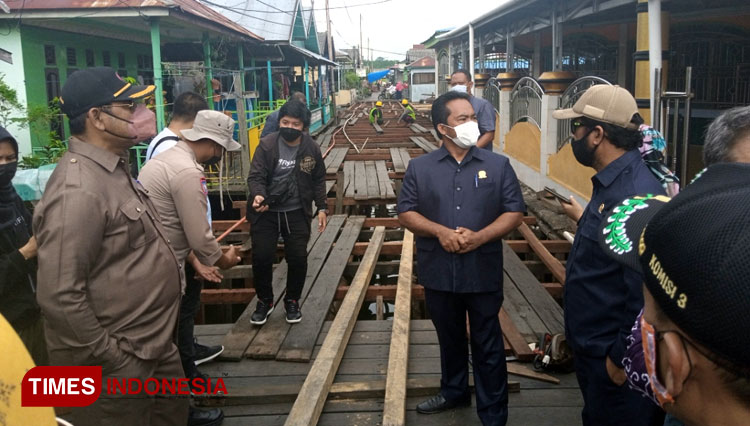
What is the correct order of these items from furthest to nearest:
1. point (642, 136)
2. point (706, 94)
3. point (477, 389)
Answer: point (706, 94) < point (477, 389) < point (642, 136)

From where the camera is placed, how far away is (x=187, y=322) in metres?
3.49

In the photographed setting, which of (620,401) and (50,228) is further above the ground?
(50,228)

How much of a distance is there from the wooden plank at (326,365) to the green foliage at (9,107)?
519 cm

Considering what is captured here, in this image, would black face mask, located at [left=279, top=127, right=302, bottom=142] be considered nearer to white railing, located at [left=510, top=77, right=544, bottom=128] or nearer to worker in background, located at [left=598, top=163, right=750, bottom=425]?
worker in background, located at [left=598, top=163, right=750, bottom=425]

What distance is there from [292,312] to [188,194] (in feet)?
6.25

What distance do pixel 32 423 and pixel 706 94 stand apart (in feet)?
37.6

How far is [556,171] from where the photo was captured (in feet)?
28.0

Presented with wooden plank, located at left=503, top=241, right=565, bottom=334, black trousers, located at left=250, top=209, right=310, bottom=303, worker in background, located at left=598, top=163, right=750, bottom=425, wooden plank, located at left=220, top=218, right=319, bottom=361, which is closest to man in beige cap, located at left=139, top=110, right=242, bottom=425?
wooden plank, located at left=220, top=218, right=319, bottom=361

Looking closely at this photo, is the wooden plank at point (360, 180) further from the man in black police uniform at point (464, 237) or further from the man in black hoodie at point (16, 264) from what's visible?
the man in black hoodie at point (16, 264)

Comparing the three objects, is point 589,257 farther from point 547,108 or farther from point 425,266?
point 547,108

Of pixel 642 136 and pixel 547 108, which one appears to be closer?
pixel 642 136

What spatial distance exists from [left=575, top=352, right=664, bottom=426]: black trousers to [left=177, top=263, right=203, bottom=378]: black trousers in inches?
87.5

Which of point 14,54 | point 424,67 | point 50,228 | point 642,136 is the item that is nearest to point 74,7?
point 14,54

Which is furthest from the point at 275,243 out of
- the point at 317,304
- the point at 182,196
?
the point at 182,196
